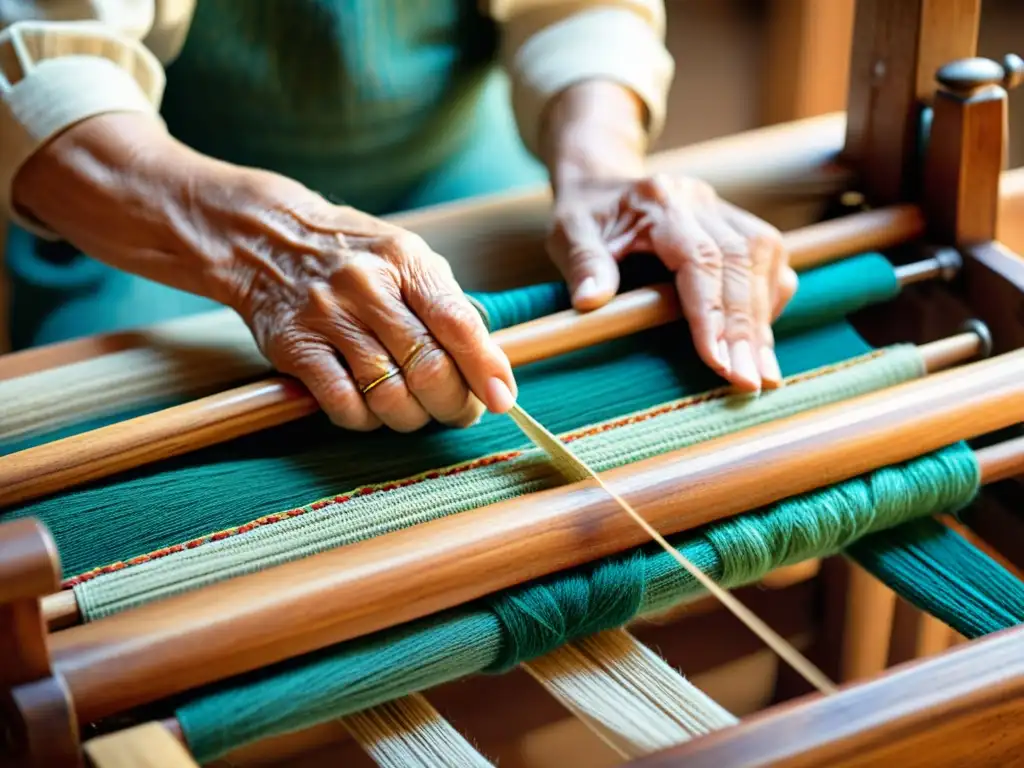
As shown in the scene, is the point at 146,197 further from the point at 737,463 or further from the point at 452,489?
the point at 737,463

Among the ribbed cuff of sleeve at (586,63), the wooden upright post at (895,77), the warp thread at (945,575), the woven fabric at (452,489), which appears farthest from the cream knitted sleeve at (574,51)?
the warp thread at (945,575)

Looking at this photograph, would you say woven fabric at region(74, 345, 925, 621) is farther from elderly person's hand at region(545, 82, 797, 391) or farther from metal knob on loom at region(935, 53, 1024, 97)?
metal knob on loom at region(935, 53, 1024, 97)

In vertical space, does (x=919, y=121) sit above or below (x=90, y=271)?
above

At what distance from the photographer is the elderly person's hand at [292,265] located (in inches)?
28.8

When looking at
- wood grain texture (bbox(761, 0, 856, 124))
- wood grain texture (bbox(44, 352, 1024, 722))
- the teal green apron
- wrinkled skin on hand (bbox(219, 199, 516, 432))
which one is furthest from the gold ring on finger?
wood grain texture (bbox(761, 0, 856, 124))

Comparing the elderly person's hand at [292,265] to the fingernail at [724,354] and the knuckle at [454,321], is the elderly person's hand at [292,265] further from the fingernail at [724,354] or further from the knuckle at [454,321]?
the fingernail at [724,354]

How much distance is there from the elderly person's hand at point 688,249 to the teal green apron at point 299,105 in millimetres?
288

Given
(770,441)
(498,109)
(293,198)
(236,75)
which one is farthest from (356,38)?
(770,441)

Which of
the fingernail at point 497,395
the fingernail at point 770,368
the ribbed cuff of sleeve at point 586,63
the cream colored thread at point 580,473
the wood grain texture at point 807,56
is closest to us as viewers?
the cream colored thread at point 580,473

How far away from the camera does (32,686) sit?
1.73ft

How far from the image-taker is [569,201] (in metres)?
0.96

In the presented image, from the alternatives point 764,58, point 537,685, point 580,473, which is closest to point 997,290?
point 580,473

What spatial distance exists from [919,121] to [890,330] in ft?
0.60

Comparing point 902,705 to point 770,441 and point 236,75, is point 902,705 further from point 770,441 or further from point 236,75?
point 236,75
